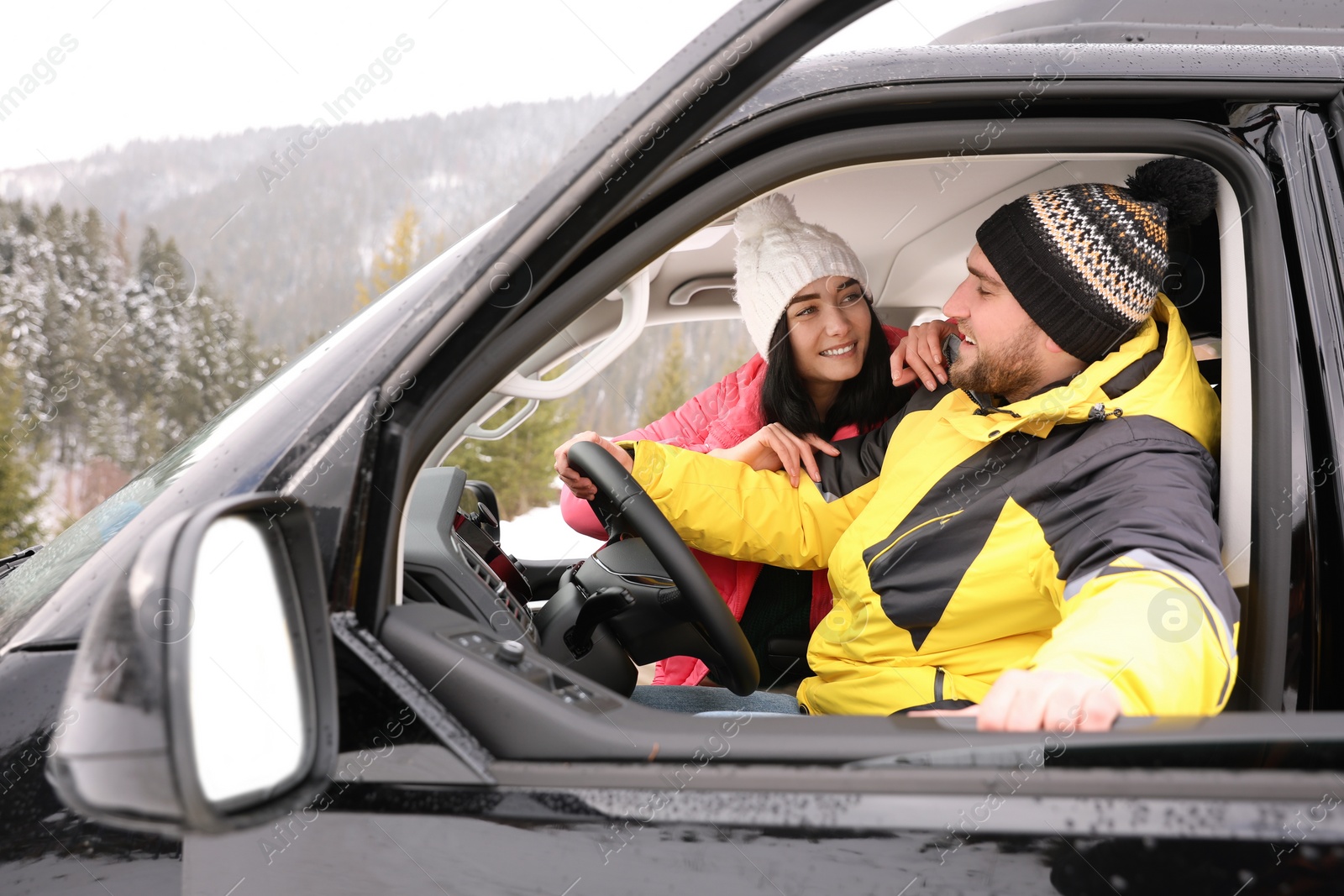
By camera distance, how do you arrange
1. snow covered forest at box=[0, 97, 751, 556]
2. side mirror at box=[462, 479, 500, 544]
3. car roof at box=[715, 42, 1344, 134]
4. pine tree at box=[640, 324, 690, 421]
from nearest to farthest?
car roof at box=[715, 42, 1344, 134]
side mirror at box=[462, 479, 500, 544]
snow covered forest at box=[0, 97, 751, 556]
pine tree at box=[640, 324, 690, 421]

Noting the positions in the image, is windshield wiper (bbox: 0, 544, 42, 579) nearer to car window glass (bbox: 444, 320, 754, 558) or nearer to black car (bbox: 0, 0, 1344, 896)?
black car (bbox: 0, 0, 1344, 896)

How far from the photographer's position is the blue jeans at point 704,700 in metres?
1.72

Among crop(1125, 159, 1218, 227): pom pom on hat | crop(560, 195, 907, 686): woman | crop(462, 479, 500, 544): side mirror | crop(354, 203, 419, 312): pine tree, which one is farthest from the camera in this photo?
crop(354, 203, 419, 312): pine tree

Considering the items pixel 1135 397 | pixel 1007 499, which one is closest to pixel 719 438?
Result: pixel 1007 499

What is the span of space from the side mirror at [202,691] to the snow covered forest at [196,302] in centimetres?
48

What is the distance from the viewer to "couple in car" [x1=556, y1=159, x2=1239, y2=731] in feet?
3.48

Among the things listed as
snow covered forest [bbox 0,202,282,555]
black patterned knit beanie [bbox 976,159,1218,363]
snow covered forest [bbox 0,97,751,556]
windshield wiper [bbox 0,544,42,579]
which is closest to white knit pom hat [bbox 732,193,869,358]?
black patterned knit beanie [bbox 976,159,1218,363]

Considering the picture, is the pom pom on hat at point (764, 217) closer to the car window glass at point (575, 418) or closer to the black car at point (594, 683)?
the car window glass at point (575, 418)

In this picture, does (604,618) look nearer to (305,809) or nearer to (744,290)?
(305,809)

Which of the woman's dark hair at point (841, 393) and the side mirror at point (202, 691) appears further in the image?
the woman's dark hair at point (841, 393)

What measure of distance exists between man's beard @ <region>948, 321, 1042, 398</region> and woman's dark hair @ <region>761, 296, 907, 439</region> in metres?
0.59

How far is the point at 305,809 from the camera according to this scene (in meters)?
0.85

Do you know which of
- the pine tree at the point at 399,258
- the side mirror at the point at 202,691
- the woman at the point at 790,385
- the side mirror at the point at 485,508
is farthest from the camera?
the pine tree at the point at 399,258

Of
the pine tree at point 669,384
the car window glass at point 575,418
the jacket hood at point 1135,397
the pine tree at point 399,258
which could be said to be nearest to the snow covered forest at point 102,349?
the pine tree at point 399,258
